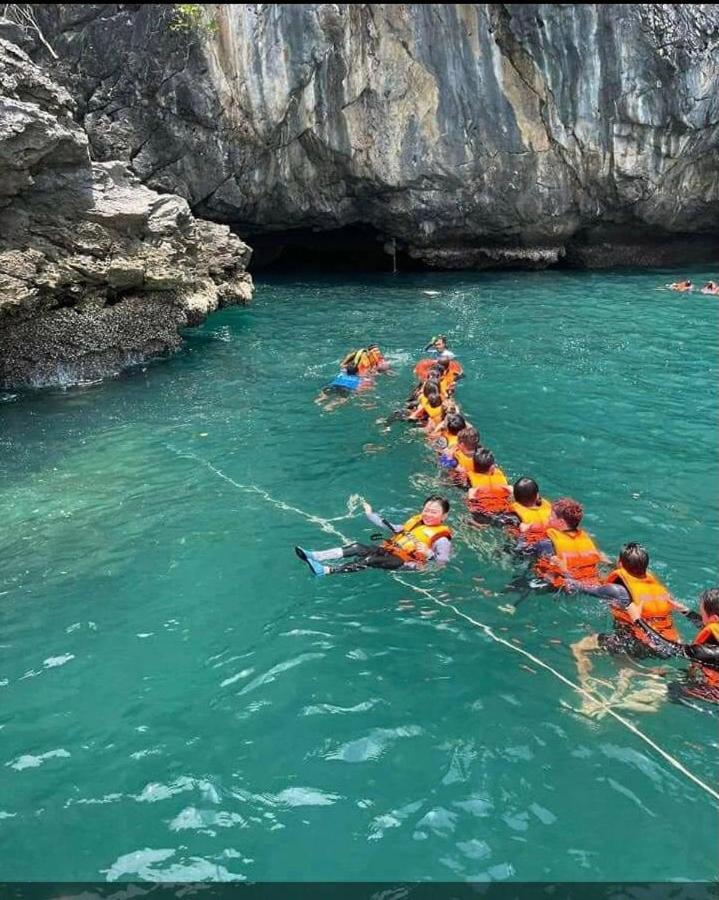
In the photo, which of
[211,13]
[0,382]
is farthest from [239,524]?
[211,13]

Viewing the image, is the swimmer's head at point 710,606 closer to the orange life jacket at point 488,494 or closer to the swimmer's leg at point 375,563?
the swimmer's leg at point 375,563

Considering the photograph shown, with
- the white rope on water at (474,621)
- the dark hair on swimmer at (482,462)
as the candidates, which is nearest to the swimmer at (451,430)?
the dark hair on swimmer at (482,462)

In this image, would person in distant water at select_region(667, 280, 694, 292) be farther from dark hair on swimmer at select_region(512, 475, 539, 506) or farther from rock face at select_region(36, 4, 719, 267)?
dark hair on swimmer at select_region(512, 475, 539, 506)

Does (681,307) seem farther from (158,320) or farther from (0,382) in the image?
(0,382)

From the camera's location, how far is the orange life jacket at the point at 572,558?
7.12 meters

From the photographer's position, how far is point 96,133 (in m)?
23.3

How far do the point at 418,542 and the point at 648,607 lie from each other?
7.53 ft

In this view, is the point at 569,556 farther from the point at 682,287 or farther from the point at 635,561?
the point at 682,287

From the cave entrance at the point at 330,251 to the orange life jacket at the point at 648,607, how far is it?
27142 mm

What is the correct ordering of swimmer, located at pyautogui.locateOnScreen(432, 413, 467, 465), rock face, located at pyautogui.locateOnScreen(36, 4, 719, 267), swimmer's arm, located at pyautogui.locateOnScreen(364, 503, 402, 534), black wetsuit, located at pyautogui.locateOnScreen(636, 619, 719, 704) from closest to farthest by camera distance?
black wetsuit, located at pyautogui.locateOnScreen(636, 619, 719, 704)
swimmer's arm, located at pyautogui.locateOnScreen(364, 503, 402, 534)
swimmer, located at pyautogui.locateOnScreen(432, 413, 467, 465)
rock face, located at pyautogui.locateOnScreen(36, 4, 719, 267)

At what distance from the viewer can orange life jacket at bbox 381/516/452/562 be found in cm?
758

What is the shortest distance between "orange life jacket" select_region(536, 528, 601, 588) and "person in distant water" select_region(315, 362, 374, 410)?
7125 mm

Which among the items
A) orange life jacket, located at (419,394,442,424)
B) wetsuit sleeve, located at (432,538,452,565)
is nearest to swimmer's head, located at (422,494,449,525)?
wetsuit sleeve, located at (432,538,452,565)

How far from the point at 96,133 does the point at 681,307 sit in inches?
736
